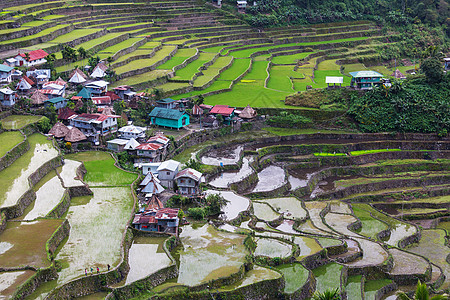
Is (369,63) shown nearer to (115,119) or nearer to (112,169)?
(115,119)

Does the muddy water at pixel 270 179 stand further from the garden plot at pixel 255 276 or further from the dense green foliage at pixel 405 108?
the garden plot at pixel 255 276

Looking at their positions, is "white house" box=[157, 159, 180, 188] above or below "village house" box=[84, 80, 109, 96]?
below

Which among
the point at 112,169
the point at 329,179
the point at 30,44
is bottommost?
the point at 329,179

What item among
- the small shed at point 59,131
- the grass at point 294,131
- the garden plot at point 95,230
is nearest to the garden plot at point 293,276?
the garden plot at point 95,230

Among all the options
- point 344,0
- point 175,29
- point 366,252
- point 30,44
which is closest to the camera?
point 366,252

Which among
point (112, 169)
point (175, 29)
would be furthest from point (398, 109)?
point (175, 29)

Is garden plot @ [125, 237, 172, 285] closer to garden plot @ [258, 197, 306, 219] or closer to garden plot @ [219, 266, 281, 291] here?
garden plot @ [219, 266, 281, 291]

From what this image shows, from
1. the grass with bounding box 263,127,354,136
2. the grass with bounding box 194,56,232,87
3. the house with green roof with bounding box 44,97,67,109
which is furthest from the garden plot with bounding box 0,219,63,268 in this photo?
the grass with bounding box 194,56,232,87
